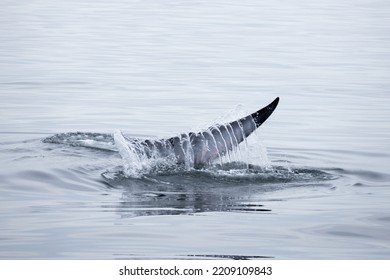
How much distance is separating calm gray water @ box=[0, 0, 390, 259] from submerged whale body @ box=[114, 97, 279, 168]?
0.94ft

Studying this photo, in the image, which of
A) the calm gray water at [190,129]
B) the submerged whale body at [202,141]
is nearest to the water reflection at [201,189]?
the calm gray water at [190,129]

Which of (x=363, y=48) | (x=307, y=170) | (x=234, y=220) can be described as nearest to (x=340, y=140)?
(x=307, y=170)

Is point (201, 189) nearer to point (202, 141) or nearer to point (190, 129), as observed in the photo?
point (202, 141)

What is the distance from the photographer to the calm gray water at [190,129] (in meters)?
11.5

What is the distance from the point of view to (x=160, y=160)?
14.3 meters

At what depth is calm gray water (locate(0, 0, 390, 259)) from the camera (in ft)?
37.8

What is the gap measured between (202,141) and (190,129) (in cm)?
298

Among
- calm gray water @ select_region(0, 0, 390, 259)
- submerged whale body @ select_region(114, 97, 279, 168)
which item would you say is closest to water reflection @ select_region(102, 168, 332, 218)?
calm gray water @ select_region(0, 0, 390, 259)

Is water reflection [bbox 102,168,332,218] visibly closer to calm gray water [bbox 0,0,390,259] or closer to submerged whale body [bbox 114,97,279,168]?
calm gray water [bbox 0,0,390,259]

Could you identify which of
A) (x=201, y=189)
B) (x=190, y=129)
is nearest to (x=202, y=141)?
(x=201, y=189)

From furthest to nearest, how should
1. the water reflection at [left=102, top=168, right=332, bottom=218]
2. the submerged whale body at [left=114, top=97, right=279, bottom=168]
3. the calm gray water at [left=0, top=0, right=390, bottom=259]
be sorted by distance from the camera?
the submerged whale body at [left=114, top=97, right=279, bottom=168], the water reflection at [left=102, top=168, right=332, bottom=218], the calm gray water at [left=0, top=0, right=390, bottom=259]

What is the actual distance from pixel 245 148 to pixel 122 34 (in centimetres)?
2935

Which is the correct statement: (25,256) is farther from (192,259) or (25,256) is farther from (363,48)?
(363,48)

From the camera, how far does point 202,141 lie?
14359 millimetres
